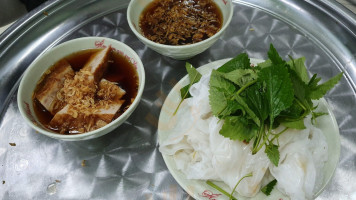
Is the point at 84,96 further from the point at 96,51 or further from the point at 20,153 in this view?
the point at 20,153

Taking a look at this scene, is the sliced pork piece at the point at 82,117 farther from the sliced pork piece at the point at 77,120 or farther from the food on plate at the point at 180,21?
the food on plate at the point at 180,21

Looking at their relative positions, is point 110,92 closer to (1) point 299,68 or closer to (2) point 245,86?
(2) point 245,86

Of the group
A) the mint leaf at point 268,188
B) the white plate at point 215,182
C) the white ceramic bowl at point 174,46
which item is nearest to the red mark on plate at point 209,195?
the white plate at point 215,182

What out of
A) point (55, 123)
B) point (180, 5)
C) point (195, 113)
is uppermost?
point (180, 5)

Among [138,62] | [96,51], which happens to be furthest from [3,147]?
Result: [138,62]

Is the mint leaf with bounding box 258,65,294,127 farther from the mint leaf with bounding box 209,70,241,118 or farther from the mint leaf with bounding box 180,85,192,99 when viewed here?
the mint leaf with bounding box 180,85,192,99

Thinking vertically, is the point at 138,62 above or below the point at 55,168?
above
